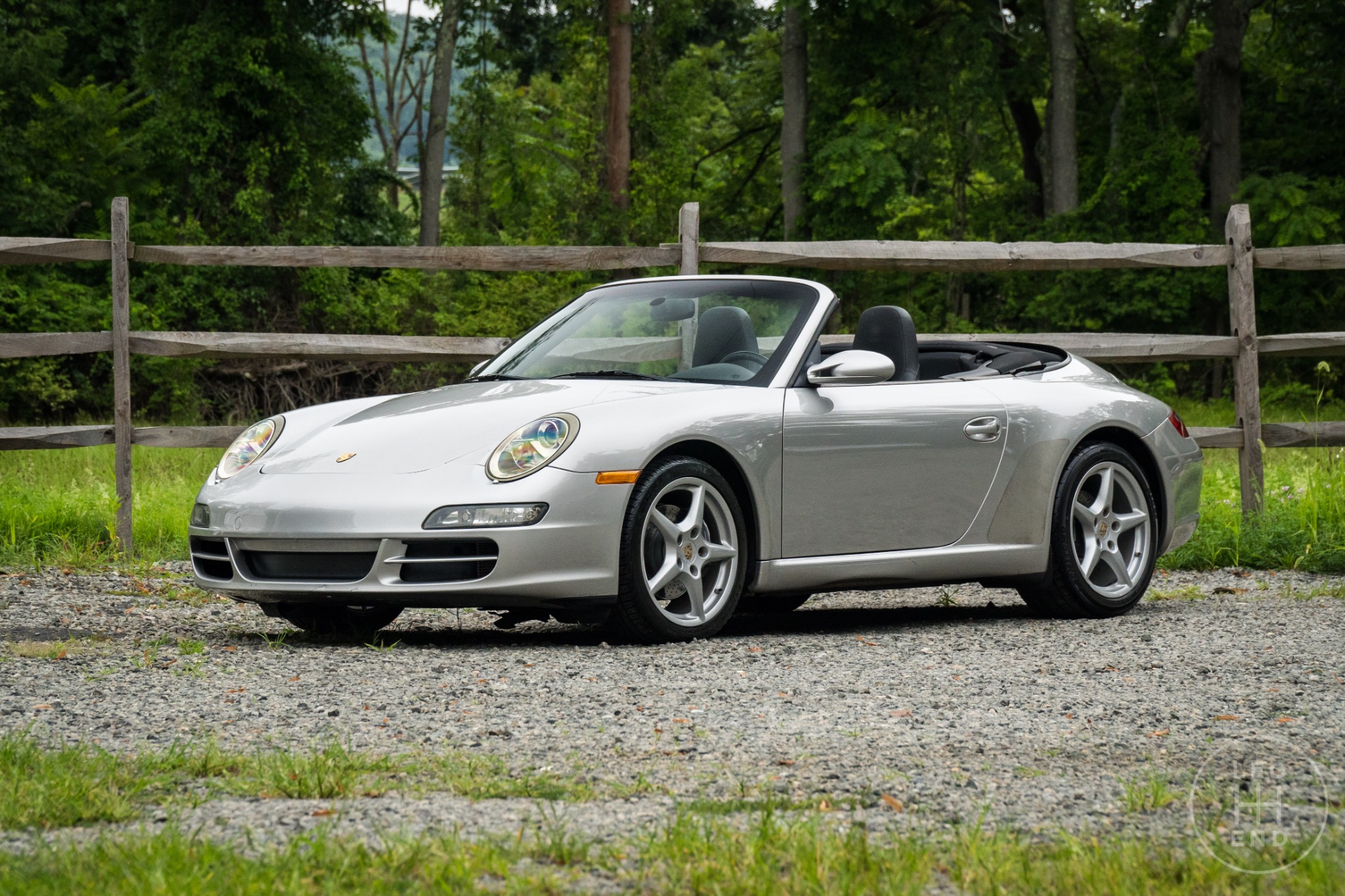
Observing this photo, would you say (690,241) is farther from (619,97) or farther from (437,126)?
(437,126)

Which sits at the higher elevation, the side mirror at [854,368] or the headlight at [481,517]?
the side mirror at [854,368]

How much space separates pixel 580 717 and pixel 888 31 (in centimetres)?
2309

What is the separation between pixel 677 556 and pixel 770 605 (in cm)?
167

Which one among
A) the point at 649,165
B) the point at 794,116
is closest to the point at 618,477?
the point at 794,116

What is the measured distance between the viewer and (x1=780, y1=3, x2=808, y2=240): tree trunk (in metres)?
25.9

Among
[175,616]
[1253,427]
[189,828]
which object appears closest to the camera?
[189,828]

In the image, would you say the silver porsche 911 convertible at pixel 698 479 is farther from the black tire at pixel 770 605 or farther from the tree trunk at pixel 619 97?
the tree trunk at pixel 619 97

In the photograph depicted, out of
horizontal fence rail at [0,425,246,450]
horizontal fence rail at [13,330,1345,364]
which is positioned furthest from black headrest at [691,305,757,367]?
horizontal fence rail at [0,425,246,450]

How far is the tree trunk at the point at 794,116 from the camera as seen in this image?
25.9 m

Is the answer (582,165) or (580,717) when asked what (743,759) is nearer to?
(580,717)

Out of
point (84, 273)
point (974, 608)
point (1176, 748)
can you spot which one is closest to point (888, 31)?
point (84, 273)

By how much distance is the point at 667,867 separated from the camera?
261cm

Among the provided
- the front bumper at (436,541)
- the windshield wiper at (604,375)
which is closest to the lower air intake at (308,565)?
the front bumper at (436,541)

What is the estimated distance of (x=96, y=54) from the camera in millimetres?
31750
